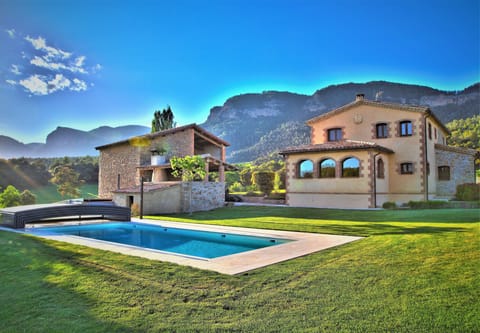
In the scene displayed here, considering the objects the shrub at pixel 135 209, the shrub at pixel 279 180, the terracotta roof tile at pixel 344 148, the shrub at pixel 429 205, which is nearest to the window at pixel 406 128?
the terracotta roof tile at pixel 344 148

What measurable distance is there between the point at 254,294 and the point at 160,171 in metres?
24.9

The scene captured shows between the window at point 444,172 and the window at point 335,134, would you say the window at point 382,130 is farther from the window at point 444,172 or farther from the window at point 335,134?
the window at point 444,172

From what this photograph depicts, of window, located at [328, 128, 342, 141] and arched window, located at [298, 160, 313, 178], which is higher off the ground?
window, located at [328, 128, 342, 141]

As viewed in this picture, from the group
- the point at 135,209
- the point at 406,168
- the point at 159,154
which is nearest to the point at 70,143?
the point at 159,154

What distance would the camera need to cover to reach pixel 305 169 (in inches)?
907

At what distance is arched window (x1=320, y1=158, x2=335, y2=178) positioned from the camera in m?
21.8

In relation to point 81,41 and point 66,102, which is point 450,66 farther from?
point 66,102

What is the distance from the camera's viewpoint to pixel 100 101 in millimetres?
28797

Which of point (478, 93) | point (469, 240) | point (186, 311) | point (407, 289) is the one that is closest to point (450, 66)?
point (469, 240)

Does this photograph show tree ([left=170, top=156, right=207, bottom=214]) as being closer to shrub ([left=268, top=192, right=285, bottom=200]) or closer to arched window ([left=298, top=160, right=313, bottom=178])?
arched window ([left=298, top=160, right=313, bottom=178])

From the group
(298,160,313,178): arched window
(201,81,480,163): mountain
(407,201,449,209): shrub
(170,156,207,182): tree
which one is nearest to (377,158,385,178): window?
(407,201,449,209): shrub

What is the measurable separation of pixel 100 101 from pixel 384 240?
26.8m

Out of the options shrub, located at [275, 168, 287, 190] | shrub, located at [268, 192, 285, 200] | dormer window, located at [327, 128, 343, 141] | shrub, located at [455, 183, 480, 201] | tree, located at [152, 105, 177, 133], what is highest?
tree, located at [152, 105, 177, 133]

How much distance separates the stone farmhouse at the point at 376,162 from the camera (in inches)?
822
